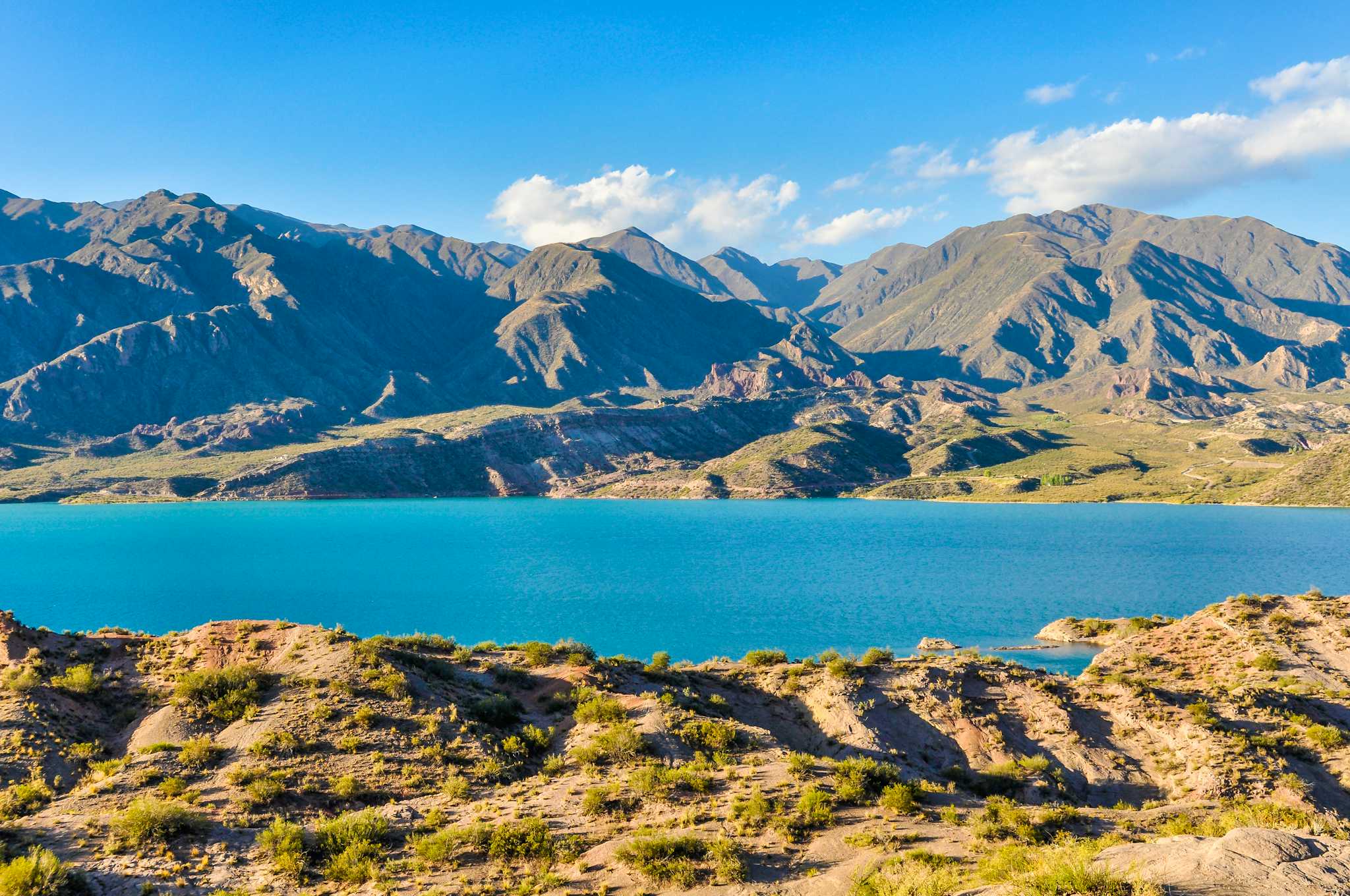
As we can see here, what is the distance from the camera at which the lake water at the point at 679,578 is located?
92688 millimetres

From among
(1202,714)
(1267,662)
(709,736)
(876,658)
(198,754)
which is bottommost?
(1267,662)

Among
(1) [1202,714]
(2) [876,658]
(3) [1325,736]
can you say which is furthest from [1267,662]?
(2) [876,658]

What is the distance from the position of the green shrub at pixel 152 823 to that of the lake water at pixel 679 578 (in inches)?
2191

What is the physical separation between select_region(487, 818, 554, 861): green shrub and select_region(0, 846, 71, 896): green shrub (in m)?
11.3

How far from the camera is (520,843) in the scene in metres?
26.2

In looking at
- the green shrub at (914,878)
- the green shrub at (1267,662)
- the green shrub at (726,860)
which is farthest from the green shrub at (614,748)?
the green shrub at (1267,662)

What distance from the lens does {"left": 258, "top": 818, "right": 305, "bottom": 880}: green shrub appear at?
24.9 meters

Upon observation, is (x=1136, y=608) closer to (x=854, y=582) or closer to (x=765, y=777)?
(x=854, y=582)

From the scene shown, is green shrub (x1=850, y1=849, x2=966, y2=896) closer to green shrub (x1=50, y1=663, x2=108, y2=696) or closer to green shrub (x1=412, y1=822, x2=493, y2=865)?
green shrub (x1=412, y1=822, x2=493, y2=865)

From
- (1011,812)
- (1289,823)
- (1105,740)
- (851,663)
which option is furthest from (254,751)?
(1105,740)

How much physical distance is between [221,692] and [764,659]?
31.4 meters

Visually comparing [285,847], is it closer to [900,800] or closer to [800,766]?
[800,766]

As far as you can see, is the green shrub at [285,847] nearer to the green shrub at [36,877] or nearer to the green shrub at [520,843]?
the green shrub at [36,877]

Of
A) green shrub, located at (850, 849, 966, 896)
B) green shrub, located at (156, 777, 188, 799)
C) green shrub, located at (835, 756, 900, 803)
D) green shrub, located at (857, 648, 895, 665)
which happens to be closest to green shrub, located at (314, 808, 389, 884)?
green shrub, located at (156, 777, 188, 799)
